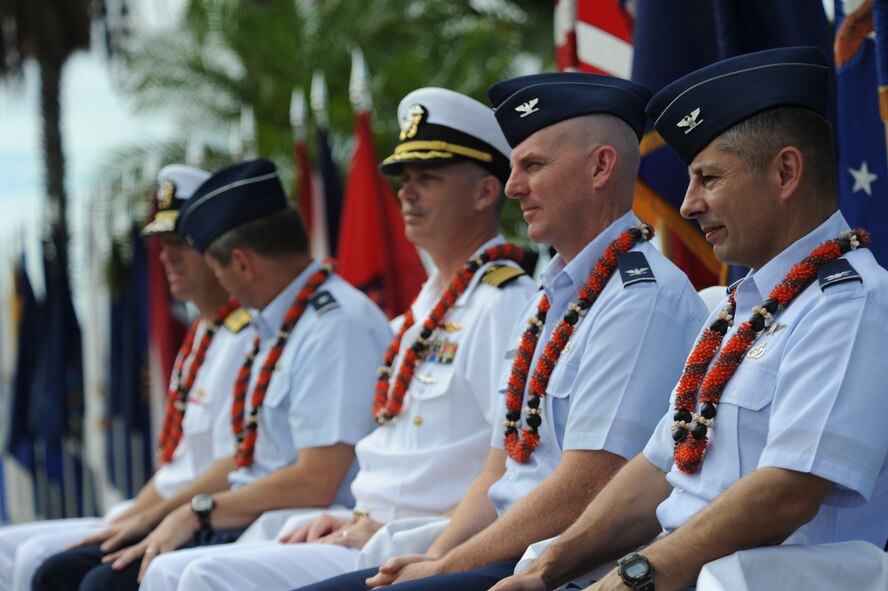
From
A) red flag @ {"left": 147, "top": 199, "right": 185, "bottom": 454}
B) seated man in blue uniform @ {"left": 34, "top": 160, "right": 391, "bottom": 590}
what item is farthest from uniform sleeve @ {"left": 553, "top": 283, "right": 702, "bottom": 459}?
red flag @ {"left": 147, "top": 199, "right": 185, "bottom": 454}

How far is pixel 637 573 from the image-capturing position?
270 cm

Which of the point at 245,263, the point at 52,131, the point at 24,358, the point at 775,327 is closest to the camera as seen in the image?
the point at 775,327

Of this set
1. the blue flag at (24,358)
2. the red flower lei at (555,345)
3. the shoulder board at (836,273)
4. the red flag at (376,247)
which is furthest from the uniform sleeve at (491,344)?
the blue flag at (24,358)

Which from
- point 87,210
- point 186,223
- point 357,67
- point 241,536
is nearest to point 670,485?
point 241,536

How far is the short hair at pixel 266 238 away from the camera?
5102 mm

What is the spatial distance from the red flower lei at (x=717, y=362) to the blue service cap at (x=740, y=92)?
12.7 inches

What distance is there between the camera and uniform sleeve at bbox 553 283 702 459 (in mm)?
3318

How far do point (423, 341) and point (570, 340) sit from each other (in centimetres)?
97

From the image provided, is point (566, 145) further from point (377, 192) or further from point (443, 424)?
point (377, 192)

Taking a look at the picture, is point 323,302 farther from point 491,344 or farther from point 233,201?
point 491,344

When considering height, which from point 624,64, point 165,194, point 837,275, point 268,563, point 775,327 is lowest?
point 268,563

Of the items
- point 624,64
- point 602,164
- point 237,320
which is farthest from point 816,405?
point 237,320

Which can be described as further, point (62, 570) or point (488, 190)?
point (62, 570)

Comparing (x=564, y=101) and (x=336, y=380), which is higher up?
(x=564, y=101)
